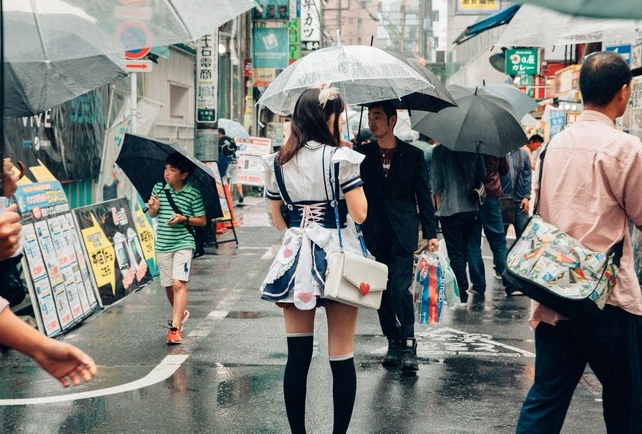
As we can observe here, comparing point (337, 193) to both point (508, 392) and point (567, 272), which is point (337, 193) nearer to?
point (567, 272)

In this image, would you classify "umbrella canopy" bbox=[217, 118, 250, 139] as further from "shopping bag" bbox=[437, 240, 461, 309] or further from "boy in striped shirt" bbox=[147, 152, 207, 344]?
"shopping bag" bbox=[437, 240, 461, 309]

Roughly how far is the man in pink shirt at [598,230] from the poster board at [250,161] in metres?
19.0

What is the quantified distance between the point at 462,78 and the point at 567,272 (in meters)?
65.0

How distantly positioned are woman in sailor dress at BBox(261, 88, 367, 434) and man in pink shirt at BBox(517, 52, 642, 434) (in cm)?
110

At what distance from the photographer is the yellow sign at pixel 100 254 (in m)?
9.65

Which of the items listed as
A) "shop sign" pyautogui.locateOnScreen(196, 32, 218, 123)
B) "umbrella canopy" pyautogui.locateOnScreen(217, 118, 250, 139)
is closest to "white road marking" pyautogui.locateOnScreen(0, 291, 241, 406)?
"shop sign" pyautogui.locateOnScreen(196, 32, 218, 123)

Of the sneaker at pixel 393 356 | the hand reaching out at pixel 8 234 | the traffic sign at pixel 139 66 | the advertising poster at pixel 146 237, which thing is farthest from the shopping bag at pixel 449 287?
the traffic sign at pixel 139 66

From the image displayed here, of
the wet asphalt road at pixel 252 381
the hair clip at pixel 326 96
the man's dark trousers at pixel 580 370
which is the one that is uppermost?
the hair clip at pixel 326 96

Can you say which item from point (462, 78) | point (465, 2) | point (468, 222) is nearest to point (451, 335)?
point (468, 222)

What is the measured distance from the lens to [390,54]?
6.75m

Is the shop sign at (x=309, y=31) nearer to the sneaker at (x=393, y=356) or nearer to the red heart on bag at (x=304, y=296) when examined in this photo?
the sneaker at (x=393, y=356)

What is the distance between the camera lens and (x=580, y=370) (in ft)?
13.8

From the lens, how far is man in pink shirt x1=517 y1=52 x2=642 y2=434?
405 centimetres

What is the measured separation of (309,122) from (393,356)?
8.92 ft
